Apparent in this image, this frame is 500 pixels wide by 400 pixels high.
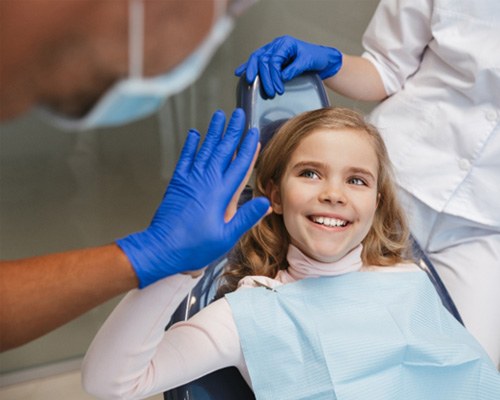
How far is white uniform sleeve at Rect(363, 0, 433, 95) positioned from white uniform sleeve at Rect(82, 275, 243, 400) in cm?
99

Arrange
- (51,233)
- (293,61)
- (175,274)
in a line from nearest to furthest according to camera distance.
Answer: (175,274), (293,61), (51,233)

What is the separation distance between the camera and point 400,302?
125 centimetres

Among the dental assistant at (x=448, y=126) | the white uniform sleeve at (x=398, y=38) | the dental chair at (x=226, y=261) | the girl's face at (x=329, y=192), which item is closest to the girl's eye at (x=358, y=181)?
the girl's face at (x=329, y=192)

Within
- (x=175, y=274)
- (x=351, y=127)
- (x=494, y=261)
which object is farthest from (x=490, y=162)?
(x=175, y=274)

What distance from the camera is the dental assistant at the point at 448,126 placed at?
1510mm

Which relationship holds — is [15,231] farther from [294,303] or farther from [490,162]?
[490,162]

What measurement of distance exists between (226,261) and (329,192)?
0.31 meters

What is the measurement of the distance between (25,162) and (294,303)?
102 centimetres

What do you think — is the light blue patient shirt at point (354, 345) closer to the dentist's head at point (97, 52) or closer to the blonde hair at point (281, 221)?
the blonde hair at point (281, 221)

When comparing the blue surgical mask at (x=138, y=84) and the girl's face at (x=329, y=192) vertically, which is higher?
the blue surgical mask at (x=138, y=84)

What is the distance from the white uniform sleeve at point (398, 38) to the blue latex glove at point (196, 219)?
0.89m

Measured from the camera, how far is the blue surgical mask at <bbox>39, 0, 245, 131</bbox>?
0.46m

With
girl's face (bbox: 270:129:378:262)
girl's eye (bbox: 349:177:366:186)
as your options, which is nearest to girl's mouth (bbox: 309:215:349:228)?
girl's face (bbox: 270:129:378:262)

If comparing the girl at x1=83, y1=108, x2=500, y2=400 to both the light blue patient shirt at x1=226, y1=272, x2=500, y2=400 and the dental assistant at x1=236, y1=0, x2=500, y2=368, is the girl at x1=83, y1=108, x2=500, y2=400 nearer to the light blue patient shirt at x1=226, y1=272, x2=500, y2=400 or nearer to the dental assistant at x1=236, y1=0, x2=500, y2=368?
the light blue patient shirt at x1=226, y1=272, x2=500, y2=400
